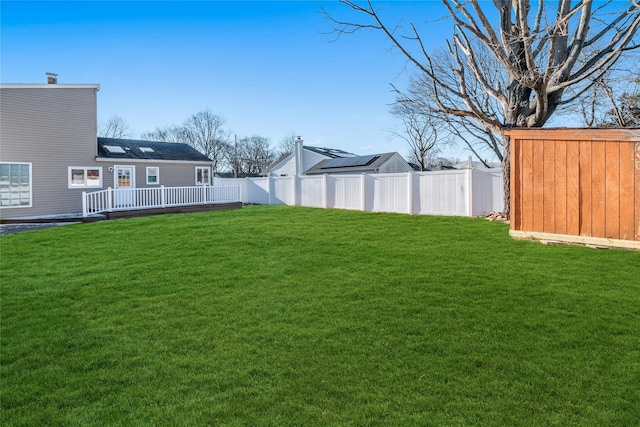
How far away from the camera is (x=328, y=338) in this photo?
3.39 metres

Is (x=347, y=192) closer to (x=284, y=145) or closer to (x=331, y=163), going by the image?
(x=331, y=163)

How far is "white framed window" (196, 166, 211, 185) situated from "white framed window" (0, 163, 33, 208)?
23.5 ft

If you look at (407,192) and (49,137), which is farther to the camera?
(49,137)

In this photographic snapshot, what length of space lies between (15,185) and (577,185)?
17986mm

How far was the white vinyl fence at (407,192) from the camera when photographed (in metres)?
11.0

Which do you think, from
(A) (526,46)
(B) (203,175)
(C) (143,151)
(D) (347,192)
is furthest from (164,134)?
(A) (526,46)

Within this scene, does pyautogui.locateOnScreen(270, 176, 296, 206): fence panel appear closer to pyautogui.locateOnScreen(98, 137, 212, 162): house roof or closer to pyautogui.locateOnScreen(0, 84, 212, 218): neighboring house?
pyautogui.locateOnScreen(98, 137, 212, 162): house roof

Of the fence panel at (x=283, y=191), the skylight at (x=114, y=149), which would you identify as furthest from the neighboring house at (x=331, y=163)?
the skylight at (x=114, y=149)

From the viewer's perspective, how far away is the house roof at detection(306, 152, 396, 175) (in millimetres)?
23531

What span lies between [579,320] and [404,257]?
9.44ft

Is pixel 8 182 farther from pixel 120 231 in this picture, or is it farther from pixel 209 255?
pixel 209 255

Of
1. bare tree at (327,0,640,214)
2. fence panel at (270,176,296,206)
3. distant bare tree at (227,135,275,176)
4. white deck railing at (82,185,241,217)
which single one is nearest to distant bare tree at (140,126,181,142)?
distant bare tree at (227,135,275,176)

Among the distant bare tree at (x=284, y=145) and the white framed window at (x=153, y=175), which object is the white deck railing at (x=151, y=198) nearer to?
the white framed window at (x=153, y=175)

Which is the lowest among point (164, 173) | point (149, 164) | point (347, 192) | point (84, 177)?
point (347, 192)
